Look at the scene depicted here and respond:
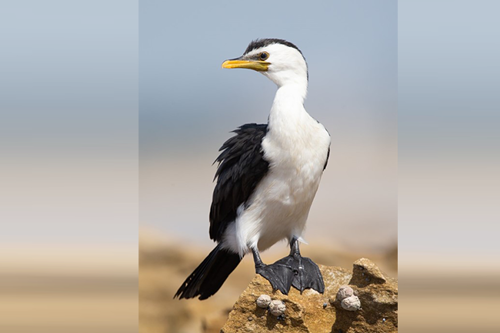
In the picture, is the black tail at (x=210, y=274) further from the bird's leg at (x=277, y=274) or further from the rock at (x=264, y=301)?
the rock at (x=264, y=301)

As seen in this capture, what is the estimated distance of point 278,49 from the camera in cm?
312

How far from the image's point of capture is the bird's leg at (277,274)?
3.00 meters


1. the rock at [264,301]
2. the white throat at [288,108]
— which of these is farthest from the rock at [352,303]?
the white throat at [288,108]

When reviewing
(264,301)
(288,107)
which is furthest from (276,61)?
(264,301)

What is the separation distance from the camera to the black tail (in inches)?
131

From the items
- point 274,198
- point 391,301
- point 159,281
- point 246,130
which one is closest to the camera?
point 391,301

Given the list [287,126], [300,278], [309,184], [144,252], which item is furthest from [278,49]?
[144,252]

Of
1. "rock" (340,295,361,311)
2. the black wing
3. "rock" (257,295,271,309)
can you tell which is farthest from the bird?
"rock" (340,295,361,311)

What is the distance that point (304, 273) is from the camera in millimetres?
3174

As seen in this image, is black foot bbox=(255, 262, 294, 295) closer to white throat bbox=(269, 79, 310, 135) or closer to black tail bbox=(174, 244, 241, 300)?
black tail bbox=(174, 244, 241, 300)

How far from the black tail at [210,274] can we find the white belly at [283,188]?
14 cm

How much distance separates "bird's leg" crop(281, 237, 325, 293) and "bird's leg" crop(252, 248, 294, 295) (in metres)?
0.05

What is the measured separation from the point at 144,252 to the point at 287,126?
8.01 ft

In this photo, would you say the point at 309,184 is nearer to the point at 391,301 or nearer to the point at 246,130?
the point at 246,130
